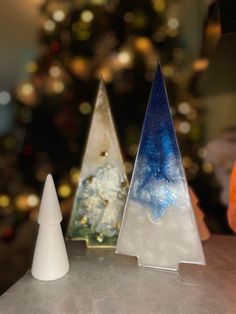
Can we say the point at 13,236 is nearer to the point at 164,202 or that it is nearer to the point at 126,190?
the point at 126,190

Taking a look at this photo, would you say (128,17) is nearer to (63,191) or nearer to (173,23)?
(173,23)

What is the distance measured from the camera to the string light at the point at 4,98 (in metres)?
0.90

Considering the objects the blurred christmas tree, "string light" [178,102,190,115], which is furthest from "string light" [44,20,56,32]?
"string light" [178,102,190,115]

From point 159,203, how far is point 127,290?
0.20m

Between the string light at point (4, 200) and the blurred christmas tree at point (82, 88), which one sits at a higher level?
the blurred christmas tree at point (82, 88)

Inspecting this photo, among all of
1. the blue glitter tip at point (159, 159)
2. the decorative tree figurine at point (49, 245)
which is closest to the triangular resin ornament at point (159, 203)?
the blue glitter tip at point (159, 159)

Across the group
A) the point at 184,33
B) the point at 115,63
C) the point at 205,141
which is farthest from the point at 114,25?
the point at 205,141

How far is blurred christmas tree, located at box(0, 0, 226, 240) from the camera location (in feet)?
3.12

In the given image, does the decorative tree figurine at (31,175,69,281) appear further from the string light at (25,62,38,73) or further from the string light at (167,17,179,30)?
the string light at (167,17,179,30)

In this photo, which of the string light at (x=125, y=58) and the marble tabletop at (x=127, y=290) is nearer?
the marble tabletop at (x=127, y=290)

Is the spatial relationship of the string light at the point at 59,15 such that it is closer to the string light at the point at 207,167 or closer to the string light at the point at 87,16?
the string light at the point at 87,16

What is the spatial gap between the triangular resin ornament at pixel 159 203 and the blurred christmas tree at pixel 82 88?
27 cm

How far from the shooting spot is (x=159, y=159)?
710 millimetres

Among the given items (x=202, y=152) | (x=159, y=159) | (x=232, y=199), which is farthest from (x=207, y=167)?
(x=159, y=159)
